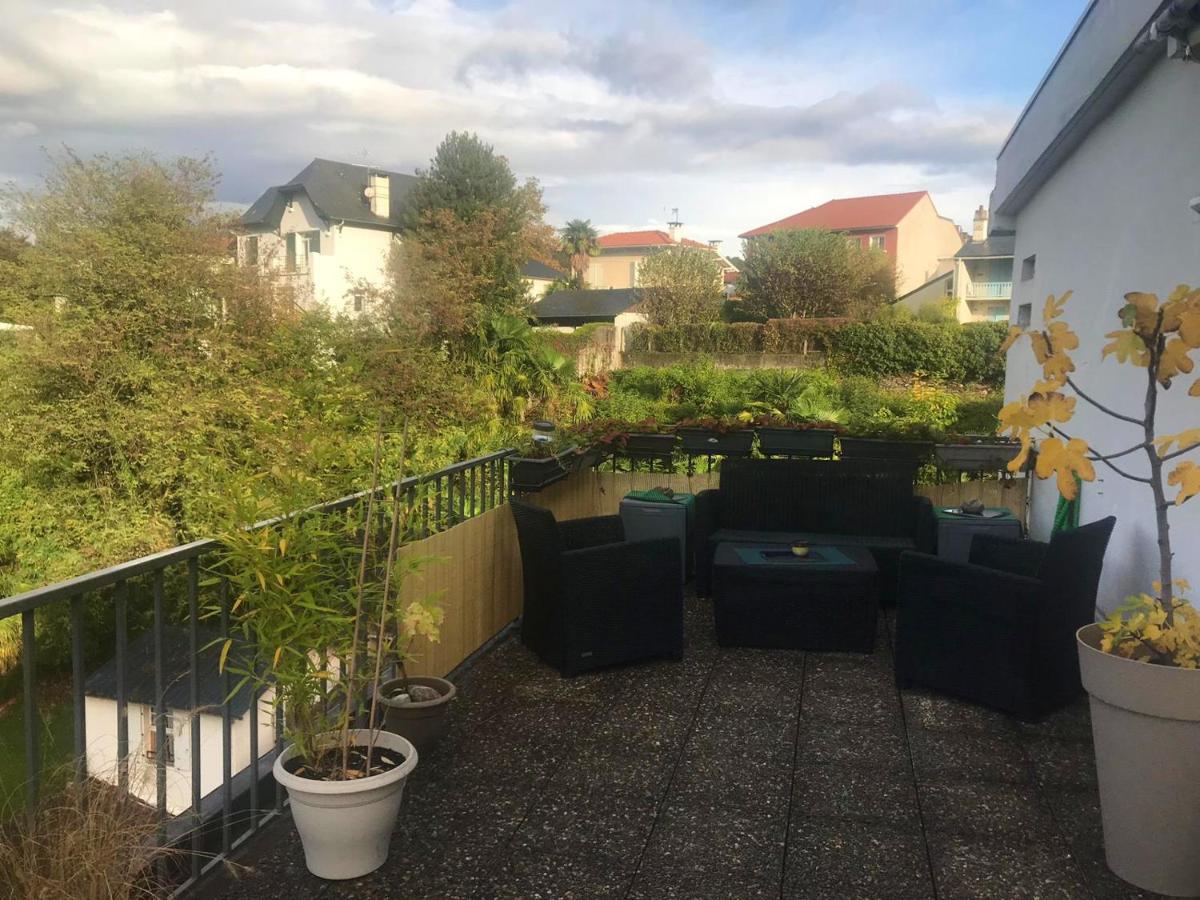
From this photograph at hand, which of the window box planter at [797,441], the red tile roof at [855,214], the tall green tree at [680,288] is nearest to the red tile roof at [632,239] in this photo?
the red tile roof at [855,214]

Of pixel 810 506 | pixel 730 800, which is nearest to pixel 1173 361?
pixel 730 800

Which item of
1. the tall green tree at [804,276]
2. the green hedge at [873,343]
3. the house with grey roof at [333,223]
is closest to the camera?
the green hedge at [873,343]

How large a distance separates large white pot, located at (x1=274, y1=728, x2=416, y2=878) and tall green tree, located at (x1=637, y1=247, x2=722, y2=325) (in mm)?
22635

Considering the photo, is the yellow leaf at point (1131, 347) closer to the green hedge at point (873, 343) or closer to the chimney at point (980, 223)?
the green hedge at point (873, 343)

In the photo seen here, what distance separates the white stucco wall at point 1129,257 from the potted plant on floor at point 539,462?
270cm

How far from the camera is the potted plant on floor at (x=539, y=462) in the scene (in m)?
4.63

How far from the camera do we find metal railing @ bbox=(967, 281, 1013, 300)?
108 feet

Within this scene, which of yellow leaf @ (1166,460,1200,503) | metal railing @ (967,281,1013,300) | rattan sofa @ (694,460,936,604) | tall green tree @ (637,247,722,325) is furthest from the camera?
metal railing @ (967,281,1013,300)

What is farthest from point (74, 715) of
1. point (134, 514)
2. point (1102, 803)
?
point (134, 514)

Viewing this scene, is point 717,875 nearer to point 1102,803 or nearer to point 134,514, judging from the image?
point 1102,803

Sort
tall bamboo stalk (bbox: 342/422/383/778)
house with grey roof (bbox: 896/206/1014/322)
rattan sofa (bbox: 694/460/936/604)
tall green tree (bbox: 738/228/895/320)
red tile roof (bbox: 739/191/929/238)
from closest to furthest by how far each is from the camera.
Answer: tall bamboo stalk (bbox: 342/422/383/778) < rattan sofa (bbox: 694/460/936/604) < tall green tree (bbox: 738/228/895/320) < house with grey roof (bbox: 896/206/1014/322) < red tile roof (bbox: 739/191/929/238)

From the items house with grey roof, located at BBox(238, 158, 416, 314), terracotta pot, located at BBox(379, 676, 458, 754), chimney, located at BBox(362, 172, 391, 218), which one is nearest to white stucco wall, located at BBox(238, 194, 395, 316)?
house with grey roof, located at BBox(238, 158, 416, 314)

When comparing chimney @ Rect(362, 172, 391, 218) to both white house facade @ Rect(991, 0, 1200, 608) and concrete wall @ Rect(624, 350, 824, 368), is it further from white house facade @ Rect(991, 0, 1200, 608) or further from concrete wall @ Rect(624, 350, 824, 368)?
white house facade @ Rect(991, 0, 1200, 608)

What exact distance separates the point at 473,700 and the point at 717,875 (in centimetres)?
154
